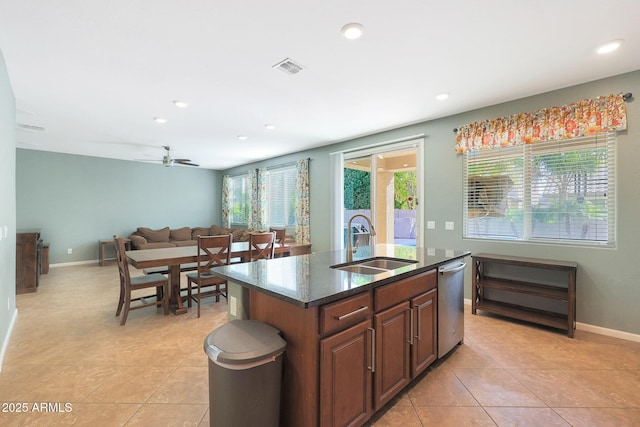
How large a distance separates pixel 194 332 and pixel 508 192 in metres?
4.06

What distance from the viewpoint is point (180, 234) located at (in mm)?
7719

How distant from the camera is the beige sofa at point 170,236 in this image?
21.9 feet

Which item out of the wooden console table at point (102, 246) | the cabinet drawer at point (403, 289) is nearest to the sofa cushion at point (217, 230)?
the wooden console table at point (102, 246)

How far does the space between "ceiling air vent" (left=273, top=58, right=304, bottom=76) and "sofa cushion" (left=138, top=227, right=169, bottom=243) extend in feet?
20.6

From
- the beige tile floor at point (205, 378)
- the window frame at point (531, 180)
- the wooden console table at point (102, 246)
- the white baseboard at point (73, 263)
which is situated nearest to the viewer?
the beige tile floor at point (205, 378)

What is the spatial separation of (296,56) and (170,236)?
6.74 m

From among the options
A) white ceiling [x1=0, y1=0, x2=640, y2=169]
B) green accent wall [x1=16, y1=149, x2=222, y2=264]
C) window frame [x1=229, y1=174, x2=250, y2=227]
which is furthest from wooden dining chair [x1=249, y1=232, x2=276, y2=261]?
green accent wall [x1=16, y1=149, x2=222, y2=264]

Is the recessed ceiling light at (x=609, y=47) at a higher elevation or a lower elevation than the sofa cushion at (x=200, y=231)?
higher

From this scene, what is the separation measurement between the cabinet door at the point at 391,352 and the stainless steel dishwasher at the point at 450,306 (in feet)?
1.73

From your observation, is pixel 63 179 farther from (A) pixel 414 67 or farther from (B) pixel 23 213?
(A) pixel 414 67

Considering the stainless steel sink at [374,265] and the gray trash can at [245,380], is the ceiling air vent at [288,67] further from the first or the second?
the gray trash can at [245,380]

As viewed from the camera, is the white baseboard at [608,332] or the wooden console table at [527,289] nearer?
the white baseboard at [608,332]

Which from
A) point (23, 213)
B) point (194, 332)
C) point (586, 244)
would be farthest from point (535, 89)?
point (23, 213)

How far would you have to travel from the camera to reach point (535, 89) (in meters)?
3.15
